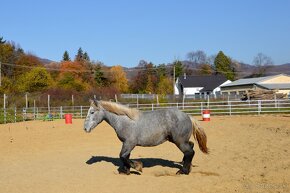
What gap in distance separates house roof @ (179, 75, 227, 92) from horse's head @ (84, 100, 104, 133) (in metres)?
68.5

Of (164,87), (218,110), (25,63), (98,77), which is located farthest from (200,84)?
(218,110)

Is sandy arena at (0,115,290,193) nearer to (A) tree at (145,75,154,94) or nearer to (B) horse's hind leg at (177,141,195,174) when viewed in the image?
(B) horse's hind leg at (177,141,195,174)

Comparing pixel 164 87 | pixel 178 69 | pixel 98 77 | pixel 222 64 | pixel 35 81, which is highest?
pixel 222 64

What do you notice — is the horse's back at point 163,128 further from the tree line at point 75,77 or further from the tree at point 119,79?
the tree at point 119,79

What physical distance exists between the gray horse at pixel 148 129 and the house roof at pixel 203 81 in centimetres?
6839

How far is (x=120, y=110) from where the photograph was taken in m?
8.59

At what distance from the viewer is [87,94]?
152 feet

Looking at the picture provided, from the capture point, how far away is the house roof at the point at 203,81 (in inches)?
3013

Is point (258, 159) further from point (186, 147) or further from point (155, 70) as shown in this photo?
point (155, 70)

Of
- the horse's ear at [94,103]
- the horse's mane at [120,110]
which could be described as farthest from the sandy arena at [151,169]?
the horse's ear at [94,103]

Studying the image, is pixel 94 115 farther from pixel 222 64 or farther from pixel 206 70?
pixel 206 70

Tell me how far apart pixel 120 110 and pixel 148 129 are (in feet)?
2.64

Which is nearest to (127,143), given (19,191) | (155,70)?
(19,191)

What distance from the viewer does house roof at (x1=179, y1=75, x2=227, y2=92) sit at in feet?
251
